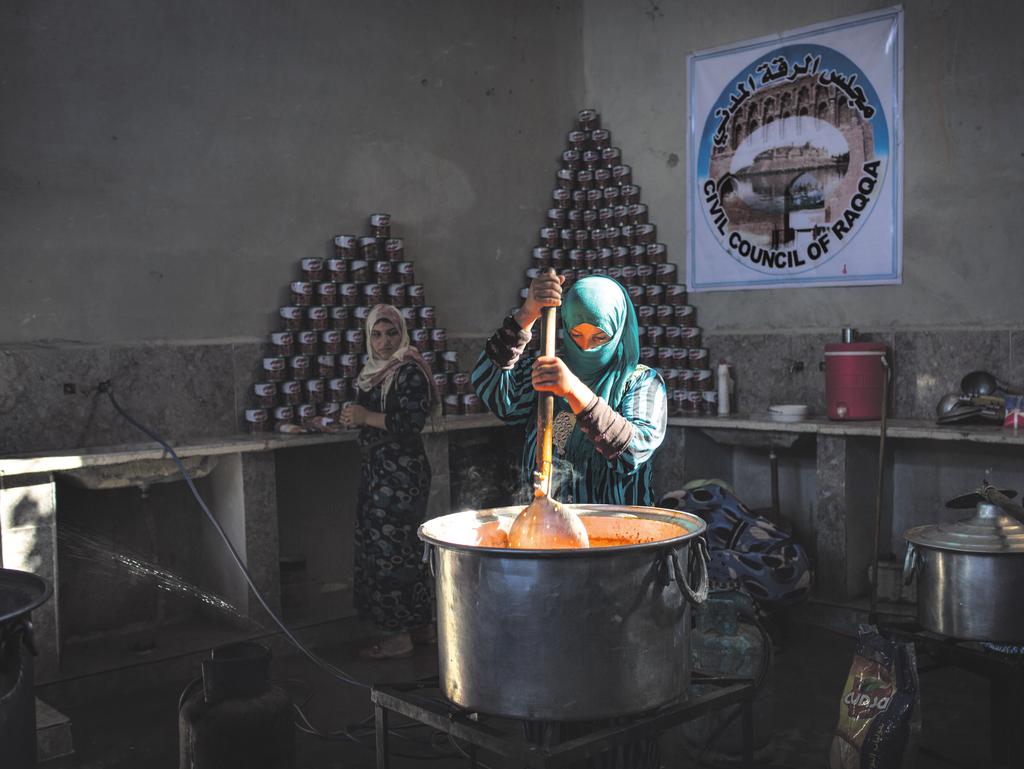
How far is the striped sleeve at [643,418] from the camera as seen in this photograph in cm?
256

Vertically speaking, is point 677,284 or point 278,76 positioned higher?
point 278,76

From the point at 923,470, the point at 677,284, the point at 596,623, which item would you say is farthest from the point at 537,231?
the point at 596,623

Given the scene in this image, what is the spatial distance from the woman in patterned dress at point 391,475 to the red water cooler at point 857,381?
2.28m

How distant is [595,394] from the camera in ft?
8.64

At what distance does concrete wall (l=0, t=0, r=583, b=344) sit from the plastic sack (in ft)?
12.2

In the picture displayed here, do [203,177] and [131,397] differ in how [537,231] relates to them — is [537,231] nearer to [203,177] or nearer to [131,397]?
[203,177]

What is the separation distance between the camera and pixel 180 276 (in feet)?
17.5

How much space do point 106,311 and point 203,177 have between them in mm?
914

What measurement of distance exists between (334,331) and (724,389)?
2488 mm

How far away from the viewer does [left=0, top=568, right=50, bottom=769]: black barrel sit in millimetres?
2180

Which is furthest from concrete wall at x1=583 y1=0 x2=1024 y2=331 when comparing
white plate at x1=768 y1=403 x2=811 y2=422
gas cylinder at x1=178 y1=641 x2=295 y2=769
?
gas cylinder at x1=178 y1=641 x2=295 y2=769

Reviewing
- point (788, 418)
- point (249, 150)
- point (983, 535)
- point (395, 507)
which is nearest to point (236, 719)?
point (395, 507)

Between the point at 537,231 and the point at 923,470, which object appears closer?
the point at 923,470

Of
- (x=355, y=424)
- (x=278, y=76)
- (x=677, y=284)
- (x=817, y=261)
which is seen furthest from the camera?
(x=677, y=284)
